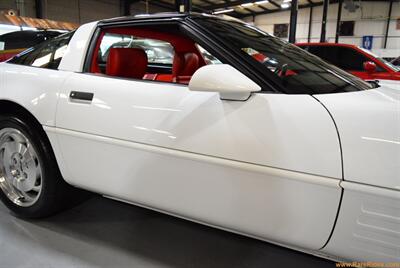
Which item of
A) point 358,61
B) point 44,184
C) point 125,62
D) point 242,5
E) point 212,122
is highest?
point 242,5

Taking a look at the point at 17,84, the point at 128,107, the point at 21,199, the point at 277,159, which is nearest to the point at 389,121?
the point at 277,159

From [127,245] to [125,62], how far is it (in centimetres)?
109

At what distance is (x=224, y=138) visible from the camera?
4.21 ft

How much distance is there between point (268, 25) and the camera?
2506 cm

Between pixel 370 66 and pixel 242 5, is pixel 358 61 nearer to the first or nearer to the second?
pixel 370 66

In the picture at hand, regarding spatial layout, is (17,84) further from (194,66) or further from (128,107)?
(194,66)

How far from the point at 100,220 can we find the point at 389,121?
5.68 ft

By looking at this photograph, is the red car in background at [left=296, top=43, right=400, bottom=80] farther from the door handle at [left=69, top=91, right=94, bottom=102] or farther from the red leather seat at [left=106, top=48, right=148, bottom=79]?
the door handle at [left=69, top=91, right=94, bottom=102]

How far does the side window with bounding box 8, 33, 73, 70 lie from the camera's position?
188cm

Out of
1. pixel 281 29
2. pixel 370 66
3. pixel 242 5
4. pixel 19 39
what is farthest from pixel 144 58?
pixel 281 29

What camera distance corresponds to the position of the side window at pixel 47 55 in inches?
73.9

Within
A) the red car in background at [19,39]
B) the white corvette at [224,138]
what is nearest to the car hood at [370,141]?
the white corvette at [224,138]

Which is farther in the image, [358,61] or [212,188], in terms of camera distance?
[358,61]

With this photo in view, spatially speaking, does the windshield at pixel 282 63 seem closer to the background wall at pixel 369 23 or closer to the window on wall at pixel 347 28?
the background wall at pixel 369 23
